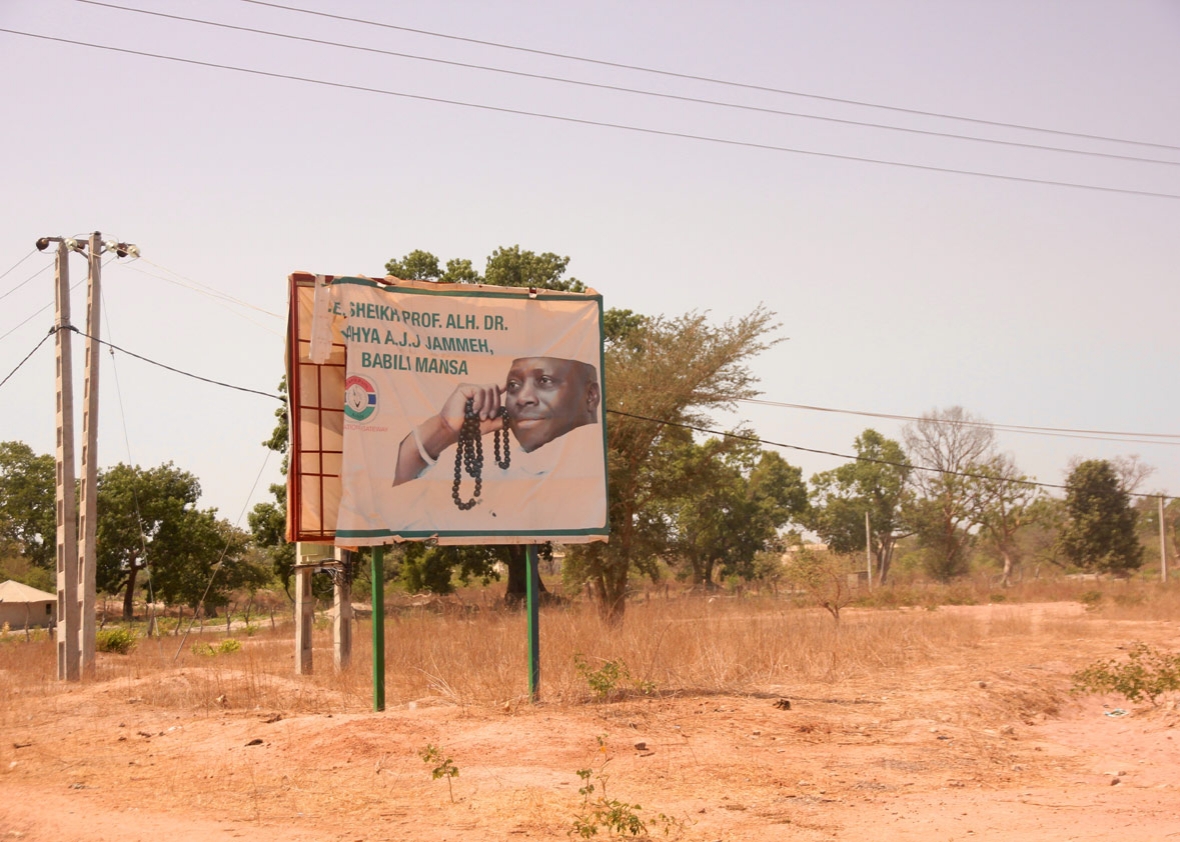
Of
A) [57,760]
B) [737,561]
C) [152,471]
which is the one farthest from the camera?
[737,561]

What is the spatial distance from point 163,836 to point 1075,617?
2635 centimetres

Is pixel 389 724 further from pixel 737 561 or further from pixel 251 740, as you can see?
pixel 737 561

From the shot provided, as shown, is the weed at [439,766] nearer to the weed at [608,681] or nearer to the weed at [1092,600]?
the weed at [608,681]

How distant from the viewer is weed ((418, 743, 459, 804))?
771cm

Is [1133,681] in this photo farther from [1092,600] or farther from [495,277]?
[495,277]

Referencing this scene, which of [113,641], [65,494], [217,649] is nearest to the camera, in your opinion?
[65,494]

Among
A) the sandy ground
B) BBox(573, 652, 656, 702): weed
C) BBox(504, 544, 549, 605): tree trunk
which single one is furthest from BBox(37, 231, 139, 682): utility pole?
BBox(504, 544, 549, 605): tree trunk

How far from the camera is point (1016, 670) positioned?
14.7m

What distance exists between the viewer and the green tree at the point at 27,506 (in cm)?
6750

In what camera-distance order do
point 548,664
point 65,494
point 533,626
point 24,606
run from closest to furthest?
1. point 533,626
2. point 548,664
3. point 65,494
4. point 24,606

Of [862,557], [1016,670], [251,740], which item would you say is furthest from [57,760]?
[862,557]

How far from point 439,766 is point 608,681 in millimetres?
3541

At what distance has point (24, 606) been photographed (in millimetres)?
50938

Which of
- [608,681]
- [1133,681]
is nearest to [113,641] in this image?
[608,681]
